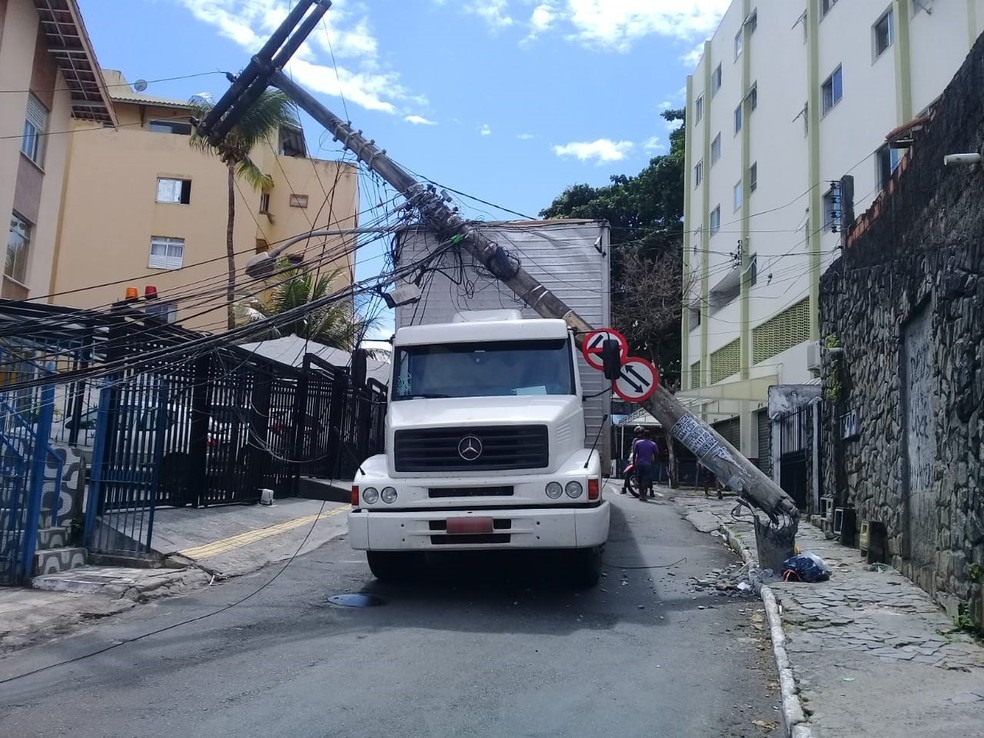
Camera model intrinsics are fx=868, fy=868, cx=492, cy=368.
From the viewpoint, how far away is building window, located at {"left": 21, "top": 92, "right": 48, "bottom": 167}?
16203mm

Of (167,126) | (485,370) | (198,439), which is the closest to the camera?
(485,370)

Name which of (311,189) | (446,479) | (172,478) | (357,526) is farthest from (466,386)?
(311,189)

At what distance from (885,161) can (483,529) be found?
15564mm

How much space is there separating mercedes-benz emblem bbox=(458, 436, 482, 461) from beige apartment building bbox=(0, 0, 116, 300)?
9.87m

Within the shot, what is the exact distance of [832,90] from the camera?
2234 cm

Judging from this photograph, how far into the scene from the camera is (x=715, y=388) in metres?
24.4

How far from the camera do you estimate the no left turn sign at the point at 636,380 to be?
966 cm

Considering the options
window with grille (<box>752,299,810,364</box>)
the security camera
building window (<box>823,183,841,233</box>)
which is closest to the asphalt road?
the security camera

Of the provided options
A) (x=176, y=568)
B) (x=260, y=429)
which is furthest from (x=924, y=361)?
(x=260, y=429)

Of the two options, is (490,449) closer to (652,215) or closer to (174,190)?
(174,190)

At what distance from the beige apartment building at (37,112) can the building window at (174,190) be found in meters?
13.2

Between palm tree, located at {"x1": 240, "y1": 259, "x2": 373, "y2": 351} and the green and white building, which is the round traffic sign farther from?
palm tree, located at {"x1": 240, "y1": 259, "x2": 373, "y2": 351}

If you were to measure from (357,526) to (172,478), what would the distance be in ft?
17.6

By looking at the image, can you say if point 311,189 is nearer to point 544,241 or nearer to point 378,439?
point 378,439
